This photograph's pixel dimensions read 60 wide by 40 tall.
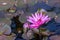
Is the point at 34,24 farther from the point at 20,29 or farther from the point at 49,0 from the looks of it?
the point at 49,0

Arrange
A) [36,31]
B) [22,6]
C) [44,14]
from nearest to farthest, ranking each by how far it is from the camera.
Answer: [36,31]
[44,14]
[22,6]

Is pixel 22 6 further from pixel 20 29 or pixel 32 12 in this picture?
pixel 20 29

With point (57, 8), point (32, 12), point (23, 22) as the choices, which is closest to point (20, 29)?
point (23, 22)

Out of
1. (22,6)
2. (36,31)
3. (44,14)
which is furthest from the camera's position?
(22,6)

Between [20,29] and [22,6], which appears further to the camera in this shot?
[22,6]

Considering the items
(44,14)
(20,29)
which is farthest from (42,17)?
(20,29)

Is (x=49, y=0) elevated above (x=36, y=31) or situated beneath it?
elevated above
